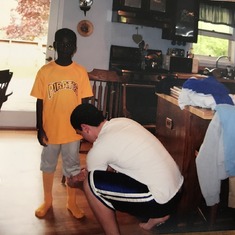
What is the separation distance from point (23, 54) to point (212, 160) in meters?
3.59

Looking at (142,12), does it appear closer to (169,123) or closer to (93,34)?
(93,34)

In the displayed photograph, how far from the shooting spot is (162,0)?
4.44 meters

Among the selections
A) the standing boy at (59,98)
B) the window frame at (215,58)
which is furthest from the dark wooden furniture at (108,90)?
the window frame at (215,58)

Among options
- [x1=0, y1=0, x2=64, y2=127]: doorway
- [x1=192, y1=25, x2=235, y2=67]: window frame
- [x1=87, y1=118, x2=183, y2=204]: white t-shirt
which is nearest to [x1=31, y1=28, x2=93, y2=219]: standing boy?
[x1=87, y1=118, x2=183, y2=204]: white t-shirt

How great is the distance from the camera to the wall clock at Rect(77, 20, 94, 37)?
14.4ft

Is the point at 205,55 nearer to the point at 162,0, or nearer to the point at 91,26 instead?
the point at 162,0

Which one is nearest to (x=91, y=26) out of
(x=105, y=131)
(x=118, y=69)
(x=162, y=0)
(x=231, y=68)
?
(x=118, y=69)

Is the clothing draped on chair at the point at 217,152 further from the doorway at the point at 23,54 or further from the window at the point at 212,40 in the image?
the window at the point at 212,40

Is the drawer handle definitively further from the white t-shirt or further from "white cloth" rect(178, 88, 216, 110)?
the white t-shirt

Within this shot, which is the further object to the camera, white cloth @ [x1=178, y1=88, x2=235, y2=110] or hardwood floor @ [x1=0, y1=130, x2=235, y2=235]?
hardwood floor @ [x1=0, y1=130, x2=235, y2=235]

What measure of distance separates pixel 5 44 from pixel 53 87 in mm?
2629

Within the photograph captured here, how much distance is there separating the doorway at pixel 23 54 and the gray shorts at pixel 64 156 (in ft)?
7.62

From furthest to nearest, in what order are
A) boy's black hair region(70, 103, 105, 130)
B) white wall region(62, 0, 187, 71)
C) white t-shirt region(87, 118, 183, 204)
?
white wall region(62, 0, 187, 71)
boy's black hair region(70, 103, 105, 130)
white t-shirt region(87, 118, 183, 204)

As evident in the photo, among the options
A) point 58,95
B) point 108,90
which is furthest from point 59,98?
point 108,90
